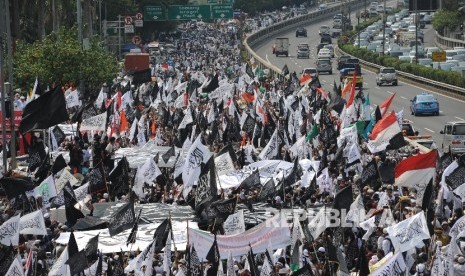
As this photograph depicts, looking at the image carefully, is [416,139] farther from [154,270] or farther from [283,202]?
[154,270]

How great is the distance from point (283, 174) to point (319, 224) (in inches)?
164

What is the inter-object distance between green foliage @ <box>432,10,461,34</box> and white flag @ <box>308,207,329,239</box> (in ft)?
288

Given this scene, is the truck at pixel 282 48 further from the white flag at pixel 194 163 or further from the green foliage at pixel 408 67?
the white flag at pixel 194 163

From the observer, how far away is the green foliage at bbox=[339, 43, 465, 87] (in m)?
67.4

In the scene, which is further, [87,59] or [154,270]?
[87,59]

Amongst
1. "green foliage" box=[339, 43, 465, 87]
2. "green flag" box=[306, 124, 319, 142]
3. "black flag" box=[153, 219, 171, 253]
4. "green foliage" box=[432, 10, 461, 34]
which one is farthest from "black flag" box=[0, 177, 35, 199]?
"green foliage" box=[432, 10, 461, 34]

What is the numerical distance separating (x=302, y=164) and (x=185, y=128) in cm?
991

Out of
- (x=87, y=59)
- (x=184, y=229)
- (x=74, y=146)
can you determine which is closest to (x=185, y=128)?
(x=74, y=146)

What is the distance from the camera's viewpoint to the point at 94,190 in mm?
28828

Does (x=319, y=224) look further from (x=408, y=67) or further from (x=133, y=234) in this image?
(x=408, y=67)

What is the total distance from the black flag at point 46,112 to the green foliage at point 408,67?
122 ft

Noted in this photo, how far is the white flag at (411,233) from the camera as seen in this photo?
2061 centimetres

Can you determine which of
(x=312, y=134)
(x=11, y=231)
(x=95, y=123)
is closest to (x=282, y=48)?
(x=95, y=123)

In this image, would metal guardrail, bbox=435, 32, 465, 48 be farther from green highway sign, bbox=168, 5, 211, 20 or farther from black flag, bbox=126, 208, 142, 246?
black flag, bbox=126, 208, 142, 246
